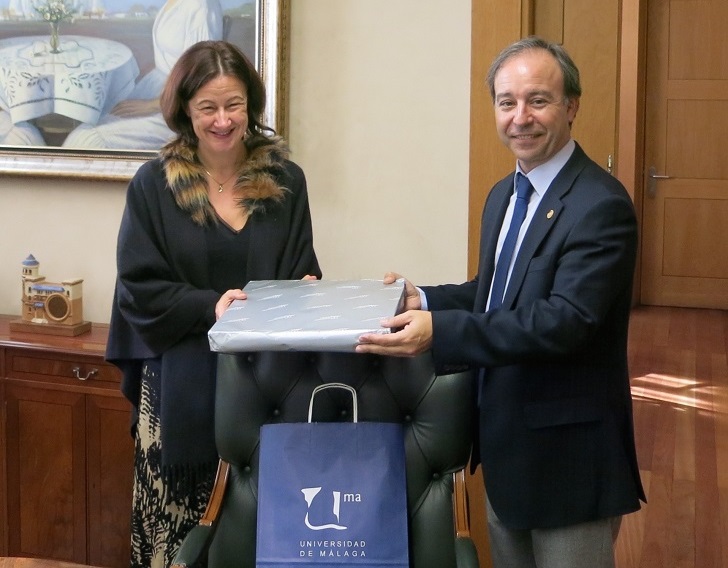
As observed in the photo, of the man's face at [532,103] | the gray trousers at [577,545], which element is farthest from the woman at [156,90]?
the gray trousers at [577,545]

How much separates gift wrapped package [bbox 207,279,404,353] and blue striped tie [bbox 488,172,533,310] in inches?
7.8

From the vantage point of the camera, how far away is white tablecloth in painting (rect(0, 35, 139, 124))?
138 inches

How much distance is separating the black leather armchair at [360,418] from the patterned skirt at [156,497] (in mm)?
355

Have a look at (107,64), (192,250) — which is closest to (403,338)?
(192,250)

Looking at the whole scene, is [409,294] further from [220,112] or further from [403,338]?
[220,112]

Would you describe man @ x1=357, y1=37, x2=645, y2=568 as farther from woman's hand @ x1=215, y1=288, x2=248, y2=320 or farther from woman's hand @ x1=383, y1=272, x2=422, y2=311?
woman's hand @ x1=215, y1=288, x2=248, y2=320

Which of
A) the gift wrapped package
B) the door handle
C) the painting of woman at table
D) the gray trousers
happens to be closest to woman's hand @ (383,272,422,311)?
the gift wrapped package

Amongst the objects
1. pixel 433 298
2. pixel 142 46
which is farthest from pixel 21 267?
pixel 433 298

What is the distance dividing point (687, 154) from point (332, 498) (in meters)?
6.98

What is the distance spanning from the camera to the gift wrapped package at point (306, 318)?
1818mm

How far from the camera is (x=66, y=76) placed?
3564 mm

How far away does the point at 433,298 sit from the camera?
2.35 m

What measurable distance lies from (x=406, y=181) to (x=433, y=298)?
100cm

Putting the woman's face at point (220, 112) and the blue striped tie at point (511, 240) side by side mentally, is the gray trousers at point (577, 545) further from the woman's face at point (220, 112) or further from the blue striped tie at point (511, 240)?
the woman's face at point (220, 112)
